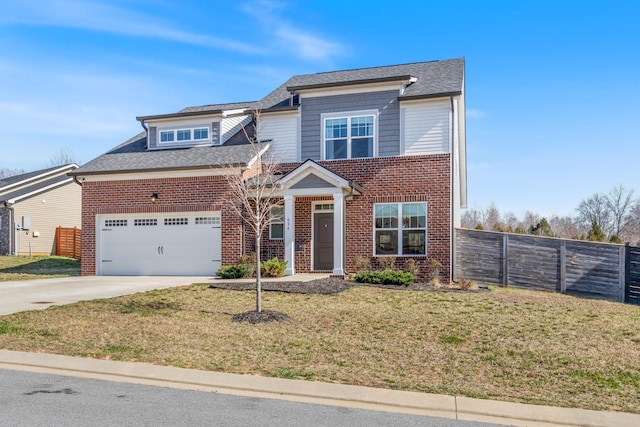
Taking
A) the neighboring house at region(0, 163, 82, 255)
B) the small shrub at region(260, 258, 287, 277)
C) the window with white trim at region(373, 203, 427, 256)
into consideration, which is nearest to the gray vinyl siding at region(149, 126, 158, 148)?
the small shrub at region(260, 258, 287, 277)

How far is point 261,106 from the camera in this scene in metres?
19.9

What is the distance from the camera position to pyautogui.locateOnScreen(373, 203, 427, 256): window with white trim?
17.5 m

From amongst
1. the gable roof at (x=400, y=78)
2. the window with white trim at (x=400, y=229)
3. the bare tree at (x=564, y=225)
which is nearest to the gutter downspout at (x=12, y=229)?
the gable roof at (x=400, y=78)

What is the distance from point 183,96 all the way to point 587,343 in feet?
70.1

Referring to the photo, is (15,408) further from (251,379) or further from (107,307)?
(107,307)

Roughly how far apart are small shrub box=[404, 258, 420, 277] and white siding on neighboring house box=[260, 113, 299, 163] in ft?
18.3

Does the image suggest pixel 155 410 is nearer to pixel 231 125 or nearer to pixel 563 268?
pixel 563 268

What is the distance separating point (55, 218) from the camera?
103 ft

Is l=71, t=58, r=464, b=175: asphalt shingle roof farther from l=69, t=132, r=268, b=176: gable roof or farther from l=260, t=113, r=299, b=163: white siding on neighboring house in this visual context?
l=260, t=113, r=299, b=163: white siding on neighboring house

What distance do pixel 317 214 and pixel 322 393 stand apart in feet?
41.0

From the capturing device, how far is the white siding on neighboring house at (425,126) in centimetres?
1748

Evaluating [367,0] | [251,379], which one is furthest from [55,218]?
[251,379]

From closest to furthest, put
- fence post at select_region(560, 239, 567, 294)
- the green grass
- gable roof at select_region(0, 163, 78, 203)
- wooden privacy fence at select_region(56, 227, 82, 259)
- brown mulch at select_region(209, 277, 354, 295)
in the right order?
brown mulch at select_region(209, 277, 354, 295)
fence post at select_region(560, 239, 567, 294)
the green grass
gable roof at select_region(0, 163, 78, 203)
wooden privacy fence at select_region(56, 227, 82, 259)

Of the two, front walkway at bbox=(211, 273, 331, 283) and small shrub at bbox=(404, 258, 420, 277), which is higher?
small shrub at bbox=(404, 258, 420, 277)
